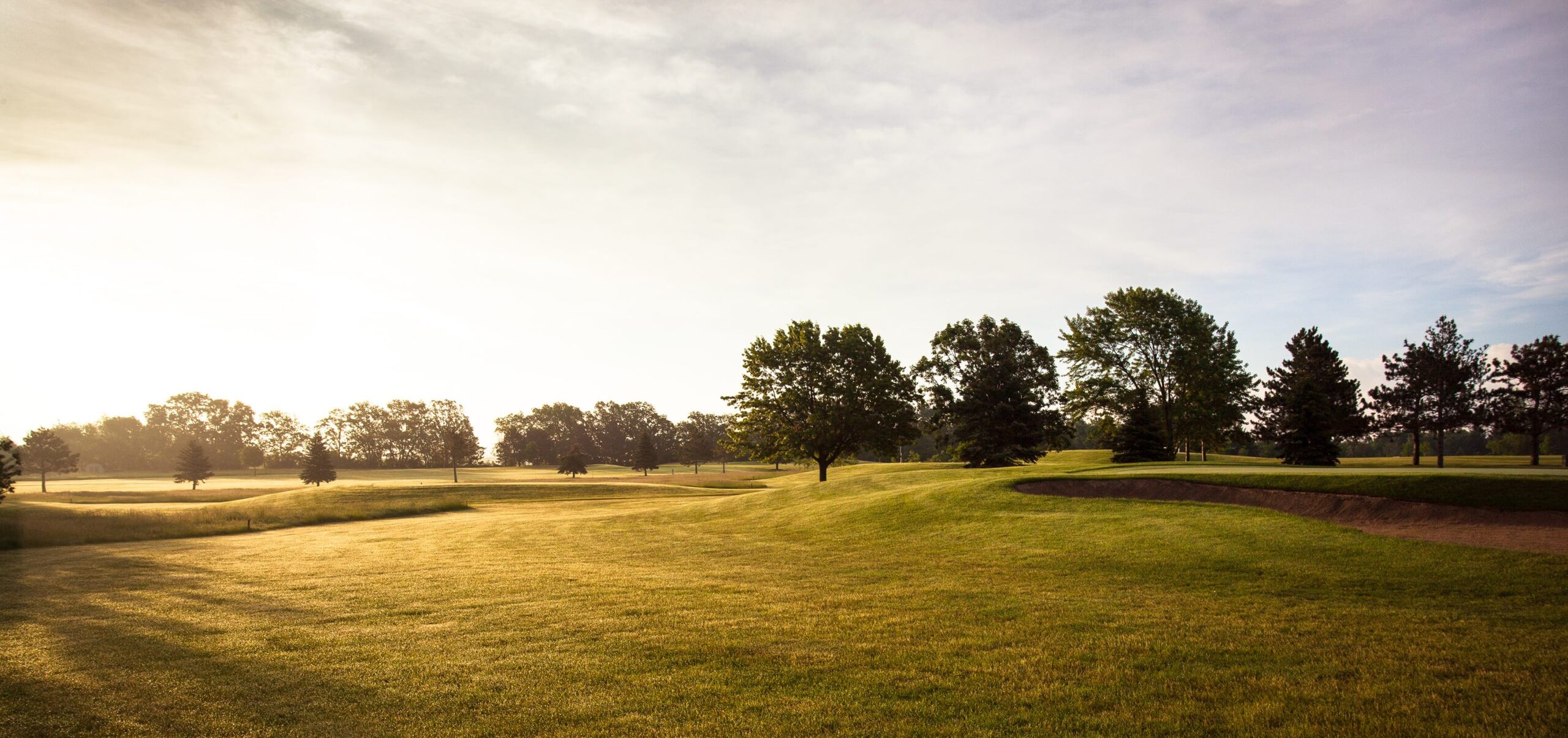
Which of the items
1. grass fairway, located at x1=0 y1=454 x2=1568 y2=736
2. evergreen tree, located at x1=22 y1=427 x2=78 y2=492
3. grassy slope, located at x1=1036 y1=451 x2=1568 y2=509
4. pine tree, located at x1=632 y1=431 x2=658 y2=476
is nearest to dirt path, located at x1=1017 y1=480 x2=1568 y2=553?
grassy slope, located at x1=1036 y1=451 x2=1568 y2=509

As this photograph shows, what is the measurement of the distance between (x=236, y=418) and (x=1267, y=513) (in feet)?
538

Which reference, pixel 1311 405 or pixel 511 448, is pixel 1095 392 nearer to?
pixel 1311 405

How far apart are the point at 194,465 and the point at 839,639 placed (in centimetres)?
8647

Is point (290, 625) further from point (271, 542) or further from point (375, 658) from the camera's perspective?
point (271, 542)

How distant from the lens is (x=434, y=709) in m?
6.43

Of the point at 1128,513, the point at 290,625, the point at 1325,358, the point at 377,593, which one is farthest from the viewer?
the point at 1325,358

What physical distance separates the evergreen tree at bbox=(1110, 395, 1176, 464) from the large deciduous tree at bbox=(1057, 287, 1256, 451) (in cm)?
60

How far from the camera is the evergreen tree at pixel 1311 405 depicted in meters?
43.7

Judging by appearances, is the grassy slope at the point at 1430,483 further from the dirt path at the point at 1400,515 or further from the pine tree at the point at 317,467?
the pine tree at the point at 317,467

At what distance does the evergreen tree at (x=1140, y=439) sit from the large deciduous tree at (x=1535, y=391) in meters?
25.8

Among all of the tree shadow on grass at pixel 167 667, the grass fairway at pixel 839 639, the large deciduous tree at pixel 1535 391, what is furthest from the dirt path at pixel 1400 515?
the large deciduous tree at pixel 1535 391

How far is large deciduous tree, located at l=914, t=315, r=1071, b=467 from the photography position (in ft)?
158

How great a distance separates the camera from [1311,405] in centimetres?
4384

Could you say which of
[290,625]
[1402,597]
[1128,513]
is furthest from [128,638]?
[1128,513]
